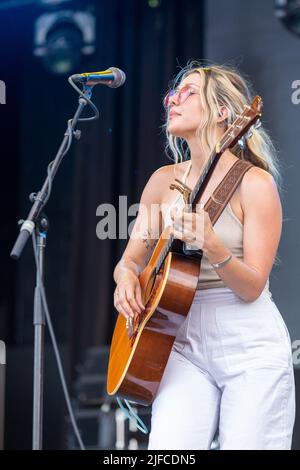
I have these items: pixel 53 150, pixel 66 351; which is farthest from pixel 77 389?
pixel 53 150

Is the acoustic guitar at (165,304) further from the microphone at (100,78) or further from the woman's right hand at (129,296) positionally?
the microphone at (100,78)

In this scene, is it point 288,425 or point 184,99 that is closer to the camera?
point 288,425

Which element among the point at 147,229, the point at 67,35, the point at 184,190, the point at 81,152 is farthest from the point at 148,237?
the point at 67,35

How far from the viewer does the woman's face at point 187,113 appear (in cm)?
244

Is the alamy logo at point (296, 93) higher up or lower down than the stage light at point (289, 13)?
lower down

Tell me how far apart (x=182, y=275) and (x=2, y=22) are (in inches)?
136

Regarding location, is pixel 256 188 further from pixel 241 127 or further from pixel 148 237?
pixel 148 237

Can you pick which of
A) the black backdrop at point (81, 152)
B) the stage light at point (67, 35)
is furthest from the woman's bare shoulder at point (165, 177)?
the stage light at point (67, 35)

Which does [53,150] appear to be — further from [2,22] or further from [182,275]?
[182,275]

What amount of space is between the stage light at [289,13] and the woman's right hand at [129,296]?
6.60 feet

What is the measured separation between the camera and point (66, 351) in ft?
16.3

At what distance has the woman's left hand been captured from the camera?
208 centimetres

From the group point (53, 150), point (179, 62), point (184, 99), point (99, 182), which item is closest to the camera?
point (184, 99)

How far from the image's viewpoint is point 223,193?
2262mm
